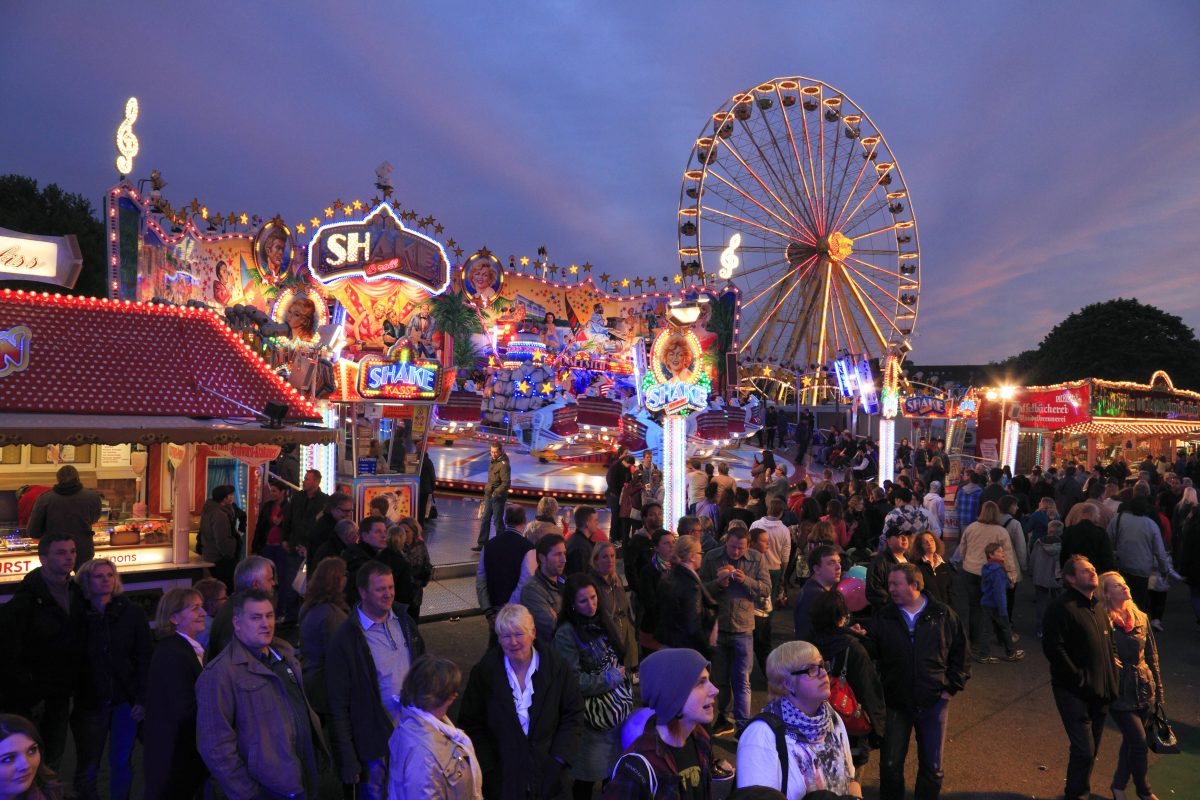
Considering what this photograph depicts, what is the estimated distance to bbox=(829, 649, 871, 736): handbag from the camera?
3.52 m

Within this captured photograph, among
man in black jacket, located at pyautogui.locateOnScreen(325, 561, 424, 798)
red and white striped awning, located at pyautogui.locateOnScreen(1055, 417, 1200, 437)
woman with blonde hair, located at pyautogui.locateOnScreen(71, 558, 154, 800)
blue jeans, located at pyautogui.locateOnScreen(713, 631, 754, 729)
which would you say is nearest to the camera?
man in black jacket, located at pyautogui.locateOnScreen(325, 561, 424, 798)

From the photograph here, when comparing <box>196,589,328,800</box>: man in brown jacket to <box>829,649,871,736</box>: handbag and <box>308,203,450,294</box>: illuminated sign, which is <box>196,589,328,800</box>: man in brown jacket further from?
<box>308,203,450,294</box>: illuminated sign

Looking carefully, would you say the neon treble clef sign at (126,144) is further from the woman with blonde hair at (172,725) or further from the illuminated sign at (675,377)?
the woman with blonde hair at (172,725)

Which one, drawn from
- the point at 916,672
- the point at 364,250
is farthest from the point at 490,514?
the point at 916,672

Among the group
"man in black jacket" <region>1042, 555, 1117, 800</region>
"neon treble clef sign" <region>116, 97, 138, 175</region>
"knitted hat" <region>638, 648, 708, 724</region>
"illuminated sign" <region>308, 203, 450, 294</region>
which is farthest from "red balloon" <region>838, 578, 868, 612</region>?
"neon treble clef sign" <region>116, 97, 138, 175</region>

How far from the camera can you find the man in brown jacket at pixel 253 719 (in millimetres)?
2840

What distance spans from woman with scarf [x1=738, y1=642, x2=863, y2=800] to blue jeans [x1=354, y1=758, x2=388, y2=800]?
1.80m

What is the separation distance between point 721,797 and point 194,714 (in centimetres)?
213

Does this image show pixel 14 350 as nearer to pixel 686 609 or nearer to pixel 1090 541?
pixel 686 609

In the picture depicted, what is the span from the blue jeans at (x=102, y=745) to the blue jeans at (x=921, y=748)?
388cm

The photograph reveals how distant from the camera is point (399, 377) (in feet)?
37.5

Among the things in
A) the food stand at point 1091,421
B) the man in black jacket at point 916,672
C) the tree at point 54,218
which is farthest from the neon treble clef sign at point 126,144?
the food stand at point 1091,421

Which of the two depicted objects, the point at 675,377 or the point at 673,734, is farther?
the point at 675,377

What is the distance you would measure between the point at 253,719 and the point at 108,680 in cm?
150
